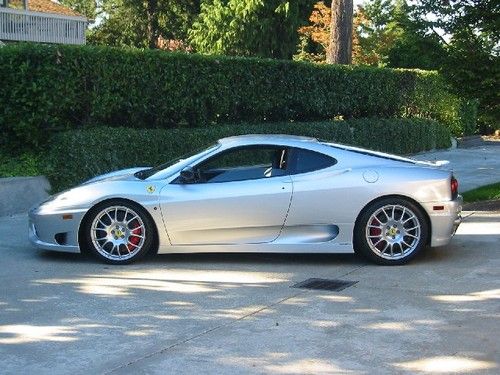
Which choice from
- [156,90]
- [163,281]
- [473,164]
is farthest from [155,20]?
[163,281]

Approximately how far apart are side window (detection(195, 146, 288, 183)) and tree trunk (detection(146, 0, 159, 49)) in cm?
3644

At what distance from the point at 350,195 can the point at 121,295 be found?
8.30 ft

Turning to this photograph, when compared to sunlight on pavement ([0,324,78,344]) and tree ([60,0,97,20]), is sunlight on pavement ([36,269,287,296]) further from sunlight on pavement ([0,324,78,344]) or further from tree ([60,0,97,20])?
tree ([60,0,97,20])

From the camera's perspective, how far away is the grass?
1202 centimetres

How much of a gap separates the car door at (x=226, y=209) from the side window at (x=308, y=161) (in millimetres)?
167

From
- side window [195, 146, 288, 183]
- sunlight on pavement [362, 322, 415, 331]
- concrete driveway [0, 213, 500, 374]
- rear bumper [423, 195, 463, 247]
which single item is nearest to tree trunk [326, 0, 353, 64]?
concrete driveway [0, 213, 500, 374]

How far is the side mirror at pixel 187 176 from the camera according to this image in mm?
7418

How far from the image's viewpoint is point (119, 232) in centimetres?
740

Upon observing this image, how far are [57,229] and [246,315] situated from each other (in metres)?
2.70

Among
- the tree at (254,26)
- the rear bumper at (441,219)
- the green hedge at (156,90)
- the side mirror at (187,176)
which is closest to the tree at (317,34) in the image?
the tree at (254,26)

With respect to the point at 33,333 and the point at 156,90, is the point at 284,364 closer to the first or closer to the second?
the point at 33,333

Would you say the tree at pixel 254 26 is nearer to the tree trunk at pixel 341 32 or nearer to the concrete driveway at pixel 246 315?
the tree trunk at pixel 341 32

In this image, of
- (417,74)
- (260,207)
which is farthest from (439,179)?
(417,74)

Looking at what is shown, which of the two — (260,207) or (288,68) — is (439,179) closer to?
(260,207)
